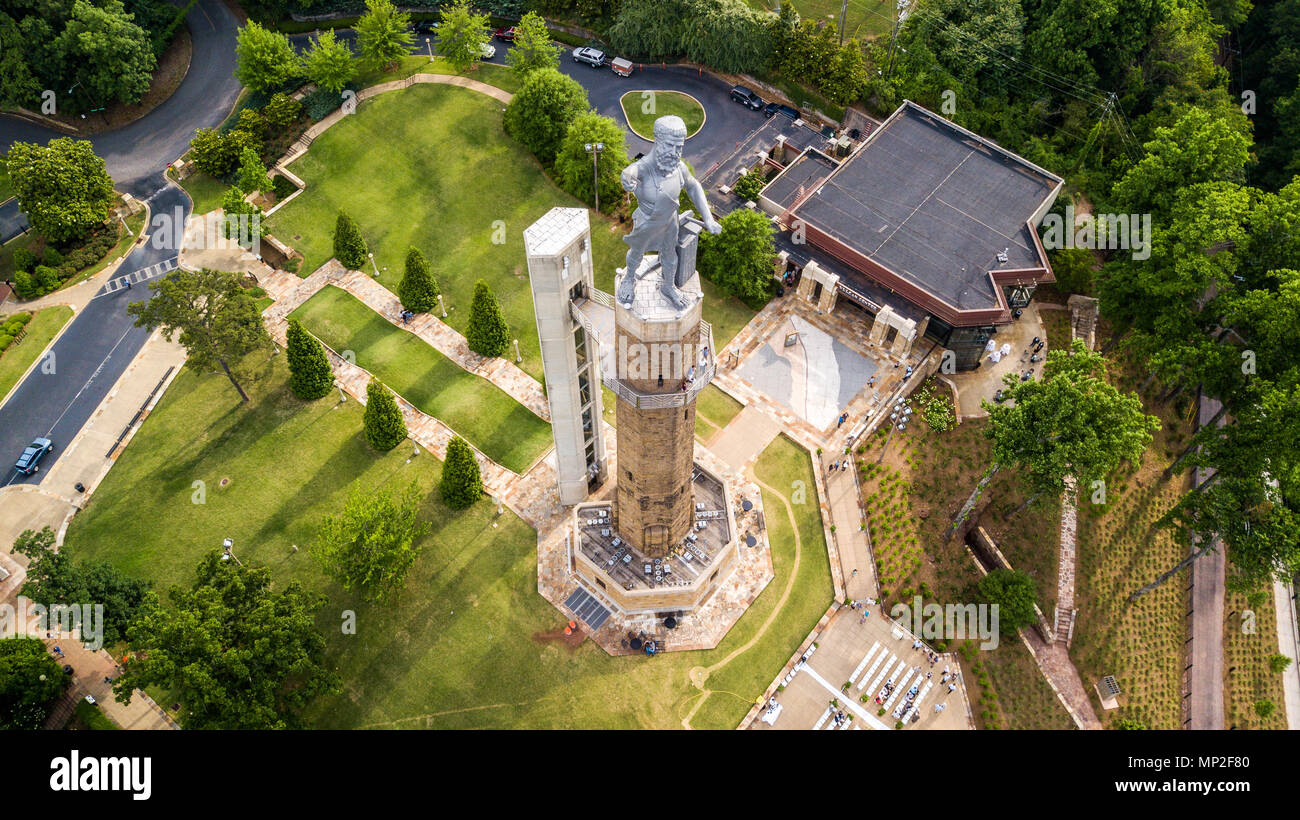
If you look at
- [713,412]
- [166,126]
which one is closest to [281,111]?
[166,126]

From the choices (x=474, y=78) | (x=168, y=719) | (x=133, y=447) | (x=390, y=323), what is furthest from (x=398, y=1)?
(x=168, y=719)

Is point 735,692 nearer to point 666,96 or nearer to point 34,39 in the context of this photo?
point 666,96

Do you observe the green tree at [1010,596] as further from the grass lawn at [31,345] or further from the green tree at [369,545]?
the grass lawn at [31,345]

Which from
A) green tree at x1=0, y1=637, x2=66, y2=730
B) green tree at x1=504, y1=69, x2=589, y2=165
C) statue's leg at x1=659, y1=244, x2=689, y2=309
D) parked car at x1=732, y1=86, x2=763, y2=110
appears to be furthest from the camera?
parked car at x1=732, y1=86, x2=763, y2=110

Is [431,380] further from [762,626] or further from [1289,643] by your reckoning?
[1289,643]

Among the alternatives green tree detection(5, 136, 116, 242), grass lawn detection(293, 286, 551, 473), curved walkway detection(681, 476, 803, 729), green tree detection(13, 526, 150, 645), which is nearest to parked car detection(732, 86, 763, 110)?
grass lawn detection(293, 286, 551, 473)

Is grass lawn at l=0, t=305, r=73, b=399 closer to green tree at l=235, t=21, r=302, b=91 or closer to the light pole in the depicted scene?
green tree at l=235, t=21, r=302, b=91
